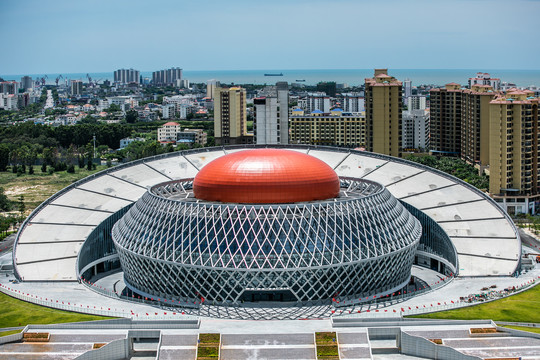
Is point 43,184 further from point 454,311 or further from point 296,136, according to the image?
point 454,311

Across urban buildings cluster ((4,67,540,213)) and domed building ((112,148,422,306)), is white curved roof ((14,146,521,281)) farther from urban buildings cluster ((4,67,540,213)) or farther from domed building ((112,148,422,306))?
urban buildings cluster ((4,67,540,213))

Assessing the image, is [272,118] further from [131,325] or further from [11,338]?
[11,338]

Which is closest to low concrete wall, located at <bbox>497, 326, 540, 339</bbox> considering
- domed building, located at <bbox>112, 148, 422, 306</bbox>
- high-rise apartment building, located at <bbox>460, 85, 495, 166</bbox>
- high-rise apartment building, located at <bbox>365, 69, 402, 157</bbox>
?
domed building, located at <bbox>112, 148, 422, 306</bbox>

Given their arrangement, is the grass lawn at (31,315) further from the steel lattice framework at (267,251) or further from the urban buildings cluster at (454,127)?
the urban buildings cluster at (454,127)

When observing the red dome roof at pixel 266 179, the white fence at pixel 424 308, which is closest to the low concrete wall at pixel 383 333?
the white fence at pixel 424 308

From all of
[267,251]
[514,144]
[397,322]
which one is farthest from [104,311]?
[514,144]

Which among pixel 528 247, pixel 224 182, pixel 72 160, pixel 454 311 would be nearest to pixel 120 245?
pixel 224 182

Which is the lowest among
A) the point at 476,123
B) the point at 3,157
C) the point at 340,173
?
the point at 3,157
